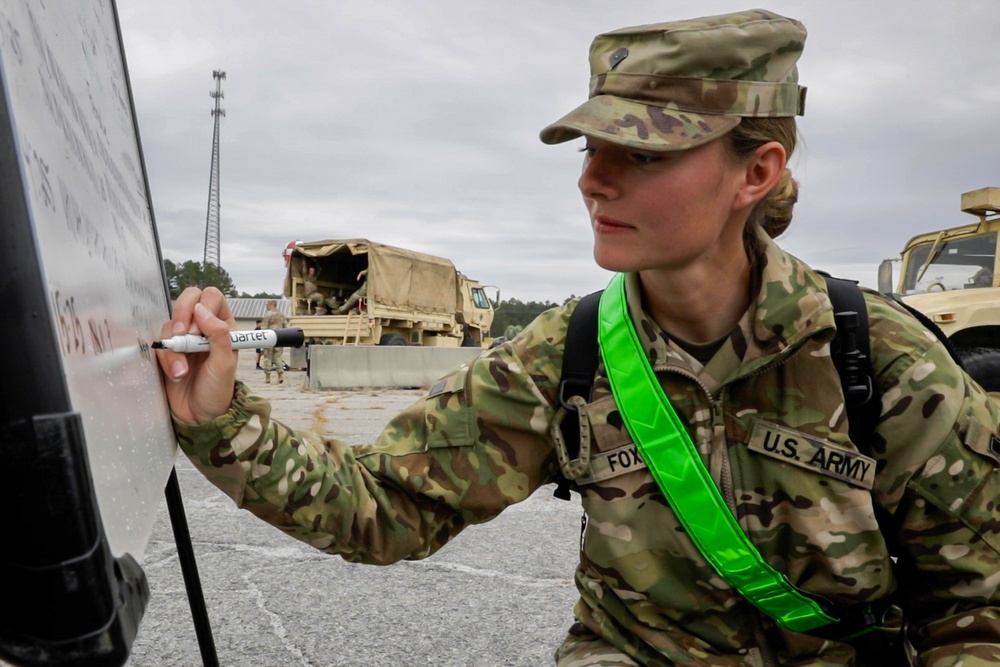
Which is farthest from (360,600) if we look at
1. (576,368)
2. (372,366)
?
(372,366)

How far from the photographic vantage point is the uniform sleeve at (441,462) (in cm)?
152

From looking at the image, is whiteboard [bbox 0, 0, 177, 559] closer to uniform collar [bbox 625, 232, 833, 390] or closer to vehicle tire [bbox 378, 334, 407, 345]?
uniform collar [bbox 625, 232, 833, 390]

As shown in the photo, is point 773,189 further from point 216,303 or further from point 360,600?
point 360,600

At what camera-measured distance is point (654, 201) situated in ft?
4.71

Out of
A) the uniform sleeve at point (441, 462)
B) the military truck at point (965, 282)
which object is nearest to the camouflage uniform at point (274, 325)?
the military truck at point (965, 282)

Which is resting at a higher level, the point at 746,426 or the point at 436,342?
the point at 746,426

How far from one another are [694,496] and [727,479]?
73 mm

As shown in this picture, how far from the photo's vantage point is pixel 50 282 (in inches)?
26.3

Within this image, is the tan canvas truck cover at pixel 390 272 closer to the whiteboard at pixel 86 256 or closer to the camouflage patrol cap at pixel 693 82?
the camouflage patrol cap at pixel 693 82

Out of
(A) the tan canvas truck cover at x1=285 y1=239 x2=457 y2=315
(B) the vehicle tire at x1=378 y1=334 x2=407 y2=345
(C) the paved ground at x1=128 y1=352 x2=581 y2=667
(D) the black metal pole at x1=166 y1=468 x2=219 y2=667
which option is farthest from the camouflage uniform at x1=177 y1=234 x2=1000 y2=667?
(B) the vehicle tire at x1=378 y1=334 x2=407 y2=345

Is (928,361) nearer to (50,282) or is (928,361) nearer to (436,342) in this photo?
(50,282)

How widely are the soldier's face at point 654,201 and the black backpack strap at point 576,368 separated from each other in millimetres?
223

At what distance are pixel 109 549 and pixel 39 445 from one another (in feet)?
0.39

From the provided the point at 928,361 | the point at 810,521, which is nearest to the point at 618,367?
the point at 810,521
